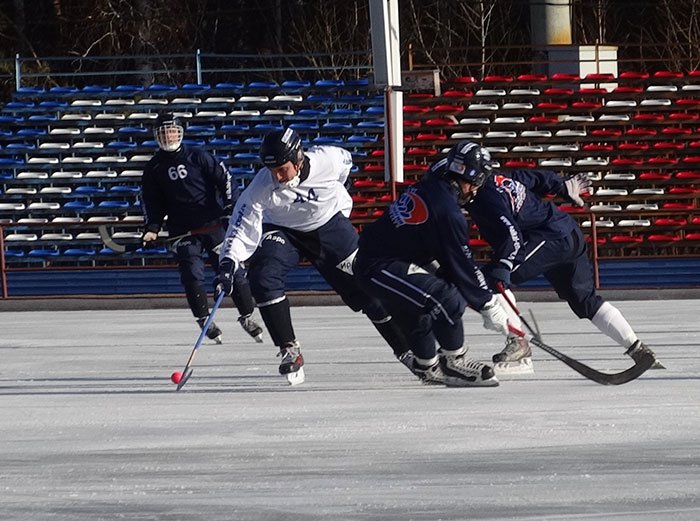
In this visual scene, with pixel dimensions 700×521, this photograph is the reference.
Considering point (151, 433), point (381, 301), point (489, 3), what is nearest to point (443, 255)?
point (381, 301)

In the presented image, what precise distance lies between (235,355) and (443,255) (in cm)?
334

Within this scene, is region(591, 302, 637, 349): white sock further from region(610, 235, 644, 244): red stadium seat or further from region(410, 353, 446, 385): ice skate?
region(610, 235, 644, 244): red stadium seat

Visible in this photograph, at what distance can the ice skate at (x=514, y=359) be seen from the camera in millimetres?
9188

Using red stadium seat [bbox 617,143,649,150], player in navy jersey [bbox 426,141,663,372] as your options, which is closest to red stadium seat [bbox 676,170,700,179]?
red stadium seat [bbox 617,143,649,150]

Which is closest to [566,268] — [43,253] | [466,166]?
[466,166]

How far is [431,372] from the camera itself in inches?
340

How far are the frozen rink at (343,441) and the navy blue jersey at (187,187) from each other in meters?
1.55

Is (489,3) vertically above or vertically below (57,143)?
above

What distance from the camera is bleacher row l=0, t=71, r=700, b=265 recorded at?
72.1ft

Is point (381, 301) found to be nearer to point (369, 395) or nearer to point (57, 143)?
point (369, 395)

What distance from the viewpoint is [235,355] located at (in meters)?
11.1

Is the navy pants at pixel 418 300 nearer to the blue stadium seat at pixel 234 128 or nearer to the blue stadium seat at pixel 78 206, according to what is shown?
the blue stadium seat at pixel 78 206

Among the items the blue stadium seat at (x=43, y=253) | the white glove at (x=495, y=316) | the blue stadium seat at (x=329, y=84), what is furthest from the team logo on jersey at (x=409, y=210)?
the blue stadium seat at (x=329, y=84)

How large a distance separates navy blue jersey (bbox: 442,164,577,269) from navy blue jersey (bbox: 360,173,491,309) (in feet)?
1.21
